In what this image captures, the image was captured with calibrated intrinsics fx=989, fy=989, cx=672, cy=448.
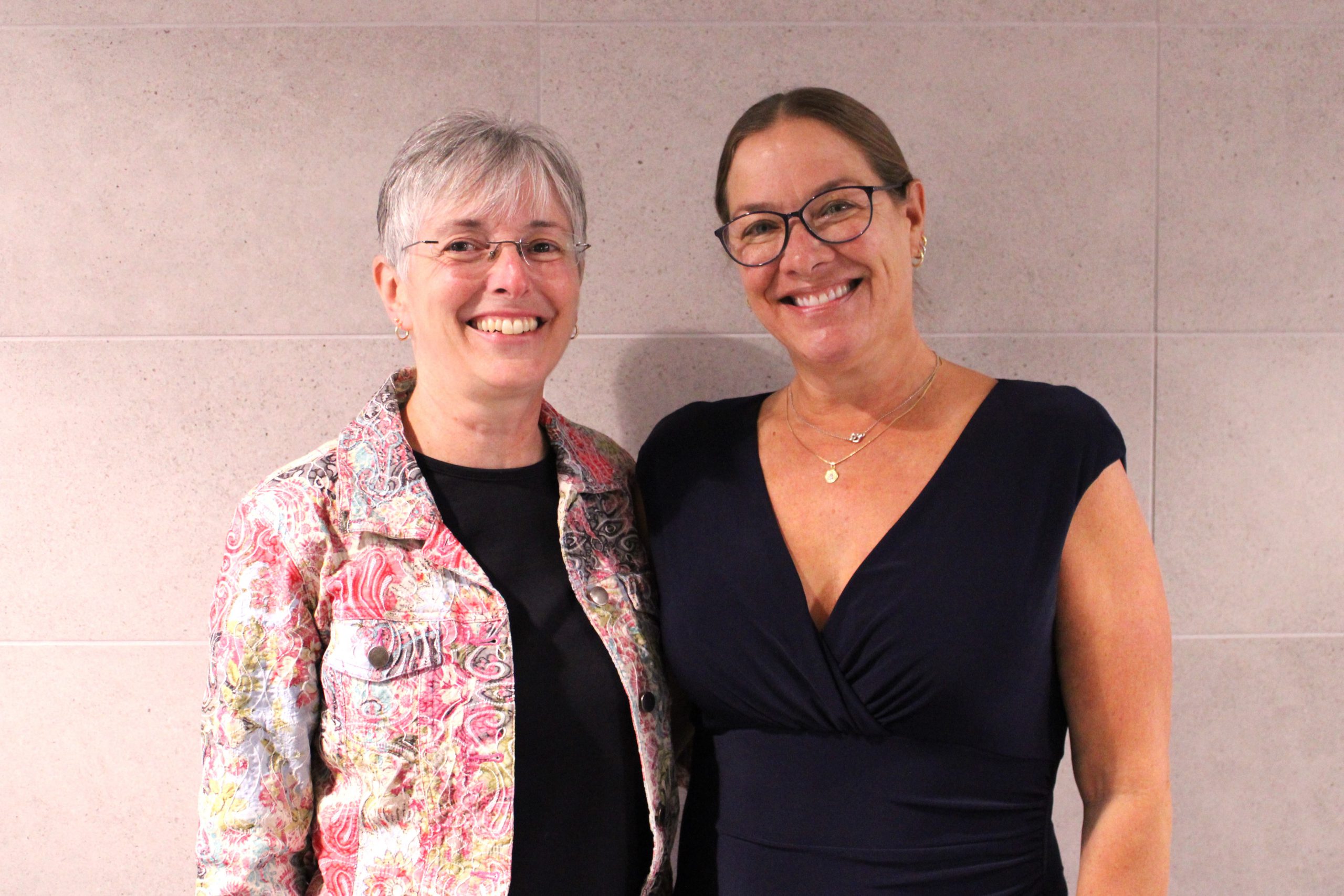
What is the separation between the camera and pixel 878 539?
1.43 metres

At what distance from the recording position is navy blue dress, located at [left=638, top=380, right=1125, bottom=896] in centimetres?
136

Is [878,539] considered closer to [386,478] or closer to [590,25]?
[386,478]

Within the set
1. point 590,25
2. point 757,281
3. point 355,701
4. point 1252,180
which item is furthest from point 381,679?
point 1252,180

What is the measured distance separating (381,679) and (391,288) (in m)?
0.56

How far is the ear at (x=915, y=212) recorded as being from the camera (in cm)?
151

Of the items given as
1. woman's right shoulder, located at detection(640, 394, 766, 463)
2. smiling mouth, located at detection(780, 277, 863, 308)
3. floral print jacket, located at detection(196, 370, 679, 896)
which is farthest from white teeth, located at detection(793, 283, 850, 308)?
floral print jacket, located at detection(196, 370, 679, 896)

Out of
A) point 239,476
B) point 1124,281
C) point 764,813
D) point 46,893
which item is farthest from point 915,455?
point 46,893

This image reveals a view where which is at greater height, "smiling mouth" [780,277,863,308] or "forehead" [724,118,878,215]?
"forehead" [724,118,878,215]

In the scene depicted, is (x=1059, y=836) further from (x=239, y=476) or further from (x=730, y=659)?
(x=239, y=476)

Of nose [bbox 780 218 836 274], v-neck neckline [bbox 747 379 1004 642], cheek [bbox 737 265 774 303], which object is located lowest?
v-neck neckline [bbox 747 379 1004 642]

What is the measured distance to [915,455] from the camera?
58.0 inches

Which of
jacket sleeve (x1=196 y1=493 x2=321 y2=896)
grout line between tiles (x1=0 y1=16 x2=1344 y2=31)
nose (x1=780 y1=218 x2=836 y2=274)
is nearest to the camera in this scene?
jacket sleeve (x1=196 y1=493 x2=321 y2=896)

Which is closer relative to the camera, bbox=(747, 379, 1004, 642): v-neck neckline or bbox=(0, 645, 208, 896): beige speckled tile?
bbox=(747, 379, 1004, 642): v-neck neckline

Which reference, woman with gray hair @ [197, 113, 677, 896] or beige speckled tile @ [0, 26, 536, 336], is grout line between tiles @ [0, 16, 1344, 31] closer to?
beige speckled tile @ [0, 26, 536, 336]
